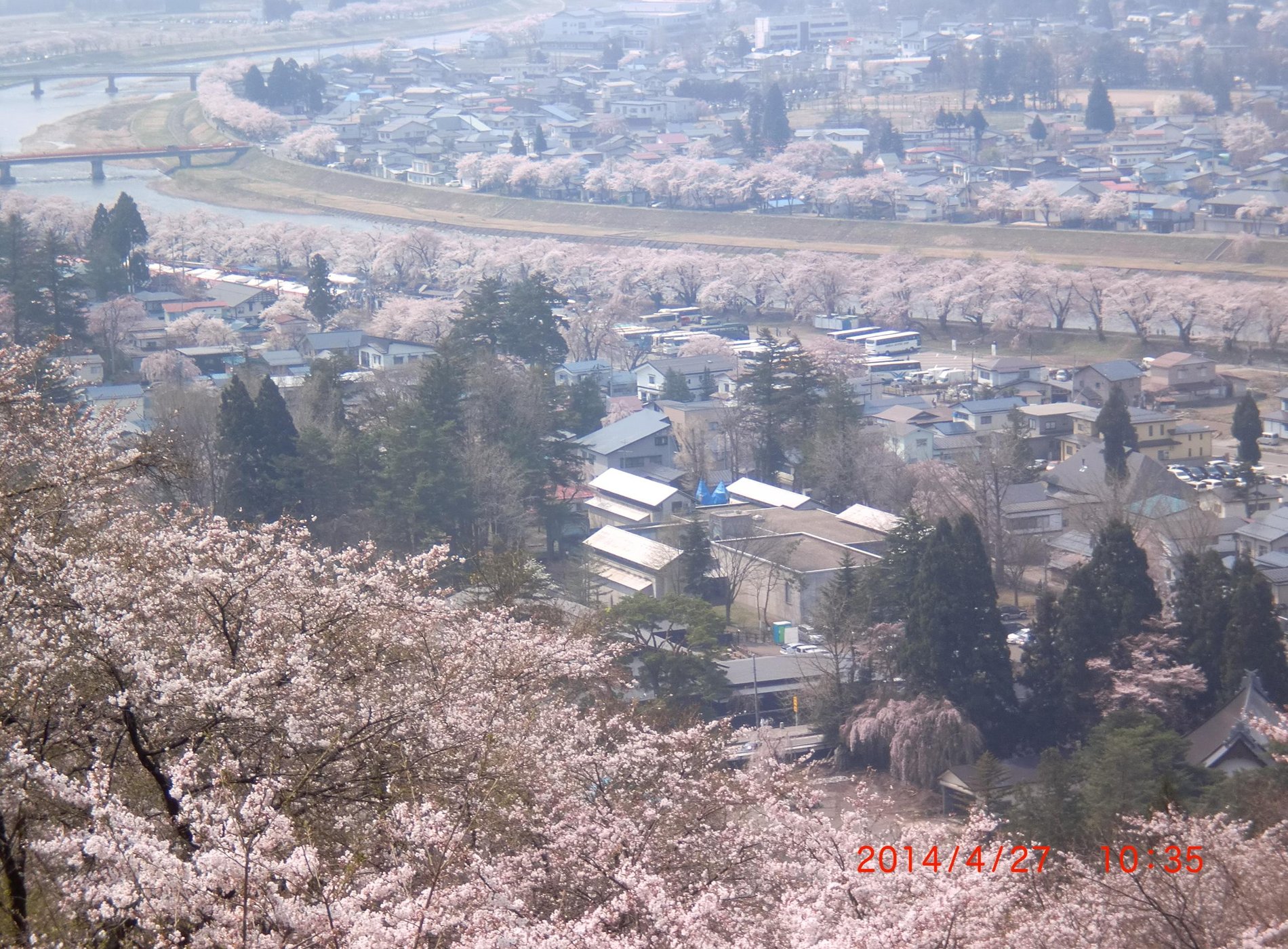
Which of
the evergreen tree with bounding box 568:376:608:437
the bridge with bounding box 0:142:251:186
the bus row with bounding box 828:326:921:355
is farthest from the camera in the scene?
the bridge with bounding box 0:142:251:186

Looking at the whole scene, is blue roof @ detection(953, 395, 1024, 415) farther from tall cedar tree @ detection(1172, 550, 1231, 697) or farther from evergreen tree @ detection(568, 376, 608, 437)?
tall cedar tree @ detection(1172, 550, 1231, 697)

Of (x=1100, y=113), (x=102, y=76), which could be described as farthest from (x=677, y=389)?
(x=102, y=76)

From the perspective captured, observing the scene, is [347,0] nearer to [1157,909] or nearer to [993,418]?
[993,418]

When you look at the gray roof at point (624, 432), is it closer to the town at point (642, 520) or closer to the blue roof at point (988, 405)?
the town at point (642, 520)

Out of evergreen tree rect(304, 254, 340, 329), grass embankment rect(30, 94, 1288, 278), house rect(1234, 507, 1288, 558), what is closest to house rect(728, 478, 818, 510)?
house rect(1234, 507, 1288, 558)

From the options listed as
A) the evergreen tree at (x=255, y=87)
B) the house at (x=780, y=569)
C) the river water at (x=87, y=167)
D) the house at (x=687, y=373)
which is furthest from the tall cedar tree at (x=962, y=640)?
the evergreen tree at (x=255, y=87)
